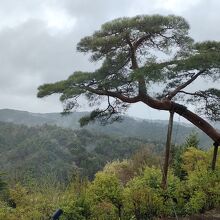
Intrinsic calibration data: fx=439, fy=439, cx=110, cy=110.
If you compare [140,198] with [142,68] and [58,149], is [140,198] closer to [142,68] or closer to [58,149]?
[142,68]

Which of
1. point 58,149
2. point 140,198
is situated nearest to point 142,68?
point 140,198

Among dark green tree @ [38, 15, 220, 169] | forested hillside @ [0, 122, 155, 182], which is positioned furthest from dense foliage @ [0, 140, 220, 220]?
forested hillside @ [0, 122, 155, 182]

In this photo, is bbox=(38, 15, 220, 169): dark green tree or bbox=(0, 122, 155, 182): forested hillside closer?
bbox=(38, 15, 220, 169): dark green tree

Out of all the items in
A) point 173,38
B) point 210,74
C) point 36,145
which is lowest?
point 36,145

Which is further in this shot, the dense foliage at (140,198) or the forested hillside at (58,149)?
the forested hillside at (58,149)

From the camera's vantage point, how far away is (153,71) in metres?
9.14

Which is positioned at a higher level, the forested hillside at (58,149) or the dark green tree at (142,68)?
the dark green tree at (142,68)

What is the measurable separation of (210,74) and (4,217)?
555cm

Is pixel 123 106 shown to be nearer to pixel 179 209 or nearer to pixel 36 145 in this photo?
pixel 179 209

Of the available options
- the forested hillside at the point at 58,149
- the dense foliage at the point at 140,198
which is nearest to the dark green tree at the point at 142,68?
the dense foliage at the point at 140,198

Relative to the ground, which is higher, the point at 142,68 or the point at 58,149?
the point at 142,68

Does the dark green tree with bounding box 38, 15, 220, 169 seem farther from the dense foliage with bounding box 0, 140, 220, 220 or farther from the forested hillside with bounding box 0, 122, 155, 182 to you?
the forested hillside with bounding box 0, 122, 155, 182

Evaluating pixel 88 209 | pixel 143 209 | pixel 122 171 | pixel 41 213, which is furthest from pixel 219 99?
pixel 122 171

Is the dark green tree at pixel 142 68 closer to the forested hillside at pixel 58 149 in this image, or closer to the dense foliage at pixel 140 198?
the dense foliage at pixel 140 198
